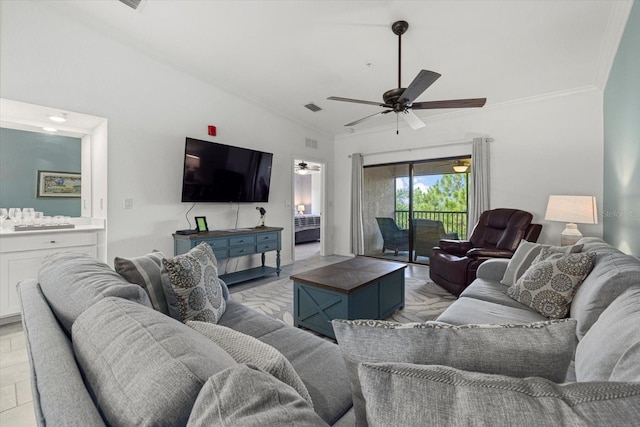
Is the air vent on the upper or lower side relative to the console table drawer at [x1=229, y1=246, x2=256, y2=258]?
upper

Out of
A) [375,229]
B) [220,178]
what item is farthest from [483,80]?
[220,178]

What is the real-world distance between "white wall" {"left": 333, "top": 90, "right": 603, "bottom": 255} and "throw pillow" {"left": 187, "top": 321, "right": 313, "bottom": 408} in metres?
4.64

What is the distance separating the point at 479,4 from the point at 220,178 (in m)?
3.39

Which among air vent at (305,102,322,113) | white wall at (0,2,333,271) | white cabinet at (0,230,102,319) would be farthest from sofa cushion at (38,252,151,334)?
air vent at (305,102,322,113)

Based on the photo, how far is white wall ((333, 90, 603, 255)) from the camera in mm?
3754

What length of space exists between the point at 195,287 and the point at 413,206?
458cm

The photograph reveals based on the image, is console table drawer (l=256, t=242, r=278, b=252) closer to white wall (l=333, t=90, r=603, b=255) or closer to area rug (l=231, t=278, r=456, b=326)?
area rug (l=231, t=278, r=456, b=326)

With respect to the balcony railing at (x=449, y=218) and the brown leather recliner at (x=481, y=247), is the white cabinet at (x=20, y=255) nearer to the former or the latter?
the brown leather recliner at (x=481, y=247)

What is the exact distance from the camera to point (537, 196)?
412 centimetres

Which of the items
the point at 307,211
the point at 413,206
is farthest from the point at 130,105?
the point at 307,211

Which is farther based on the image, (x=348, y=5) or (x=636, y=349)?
(x=348, y=5)

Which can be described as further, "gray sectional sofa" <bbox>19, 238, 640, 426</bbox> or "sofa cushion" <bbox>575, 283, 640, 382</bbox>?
"sofa cushion" <bbox>575, 283, 640, 382</bbox>

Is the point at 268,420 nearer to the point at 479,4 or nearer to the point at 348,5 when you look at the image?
the point at 348,5

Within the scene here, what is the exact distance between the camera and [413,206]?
5.36 m
